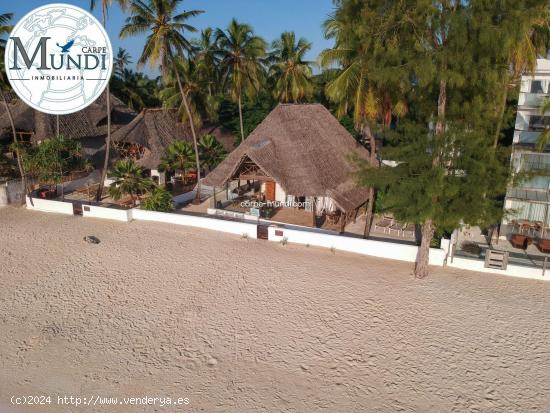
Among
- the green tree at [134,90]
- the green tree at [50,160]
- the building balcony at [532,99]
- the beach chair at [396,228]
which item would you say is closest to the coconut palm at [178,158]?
the green tree at [50,160]

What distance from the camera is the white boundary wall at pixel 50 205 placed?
22156mm

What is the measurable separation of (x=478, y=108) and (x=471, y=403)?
861cm

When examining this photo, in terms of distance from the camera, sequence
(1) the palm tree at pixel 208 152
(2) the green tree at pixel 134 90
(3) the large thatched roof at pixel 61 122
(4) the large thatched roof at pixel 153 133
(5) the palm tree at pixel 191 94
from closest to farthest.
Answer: (1) the palm tree at pixel 208 152 < (5) the palm tree at pixel 191 94 < (4) the large thatched roof at pixel 153 133 < (3) the large thatched roof at pixel 61 122 < (2) the green tree at pixel 134 90

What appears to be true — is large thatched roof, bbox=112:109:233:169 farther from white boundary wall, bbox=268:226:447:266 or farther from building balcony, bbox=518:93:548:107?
building balcony, bbox=518:93:548:107

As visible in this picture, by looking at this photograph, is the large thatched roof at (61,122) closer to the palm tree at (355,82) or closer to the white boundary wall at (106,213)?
the white boundary wall at (106,213)

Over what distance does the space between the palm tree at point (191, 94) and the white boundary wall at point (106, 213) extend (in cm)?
858

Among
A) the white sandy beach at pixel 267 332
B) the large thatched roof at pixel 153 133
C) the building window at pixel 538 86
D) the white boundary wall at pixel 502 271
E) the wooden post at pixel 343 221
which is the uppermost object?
the building window at pixel 538 86

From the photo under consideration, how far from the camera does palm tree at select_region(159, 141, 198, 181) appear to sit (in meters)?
24.8

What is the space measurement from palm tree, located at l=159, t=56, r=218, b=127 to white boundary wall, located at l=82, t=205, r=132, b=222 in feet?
28.2

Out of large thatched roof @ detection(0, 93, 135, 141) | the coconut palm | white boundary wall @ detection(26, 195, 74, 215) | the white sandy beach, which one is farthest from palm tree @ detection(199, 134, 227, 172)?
large thatched roof @ detection(0, 93, 135, 141)

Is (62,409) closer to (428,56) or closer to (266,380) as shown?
(266,380)

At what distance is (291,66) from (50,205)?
1842 centimetres

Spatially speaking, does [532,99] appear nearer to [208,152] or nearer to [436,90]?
[436,90]

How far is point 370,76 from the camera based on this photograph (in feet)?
43.8
